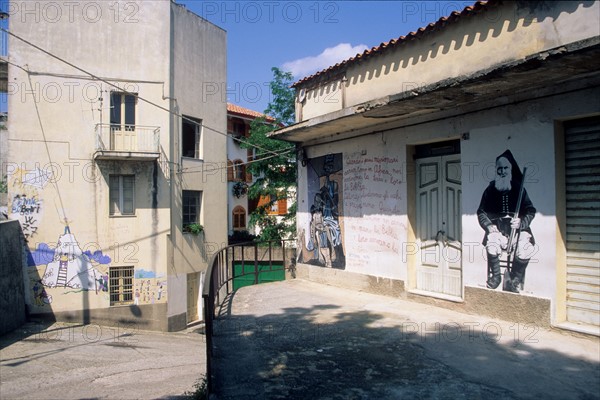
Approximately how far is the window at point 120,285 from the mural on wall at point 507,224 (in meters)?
14.1

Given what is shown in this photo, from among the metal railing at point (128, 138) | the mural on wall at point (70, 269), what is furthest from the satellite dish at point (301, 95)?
the mural on wall at point (70, 269)

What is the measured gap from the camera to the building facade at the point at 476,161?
5.21 metres

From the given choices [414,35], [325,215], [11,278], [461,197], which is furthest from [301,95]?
[11,278]

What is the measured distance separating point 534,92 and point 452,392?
395 centimetres

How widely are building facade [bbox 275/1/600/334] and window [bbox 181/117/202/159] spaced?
1069 cm

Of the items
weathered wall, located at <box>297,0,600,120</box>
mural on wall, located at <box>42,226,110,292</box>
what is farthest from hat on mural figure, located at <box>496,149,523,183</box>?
mural on wall, located at <box>42,226,110,292</box>

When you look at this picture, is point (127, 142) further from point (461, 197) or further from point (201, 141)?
point (461, 197)

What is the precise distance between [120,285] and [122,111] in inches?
267

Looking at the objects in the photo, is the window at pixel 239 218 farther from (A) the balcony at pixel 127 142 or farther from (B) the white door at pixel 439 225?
(B) the white door at pixel 439 225

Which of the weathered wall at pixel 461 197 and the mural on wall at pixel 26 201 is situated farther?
the mural on wall at pixel 26 201

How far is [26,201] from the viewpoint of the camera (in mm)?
15188

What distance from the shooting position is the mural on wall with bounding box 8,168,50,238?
15.1m

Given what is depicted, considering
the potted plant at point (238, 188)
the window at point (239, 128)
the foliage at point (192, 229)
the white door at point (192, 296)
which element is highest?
the window at point (239, 128)

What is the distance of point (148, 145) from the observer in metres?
16.6
